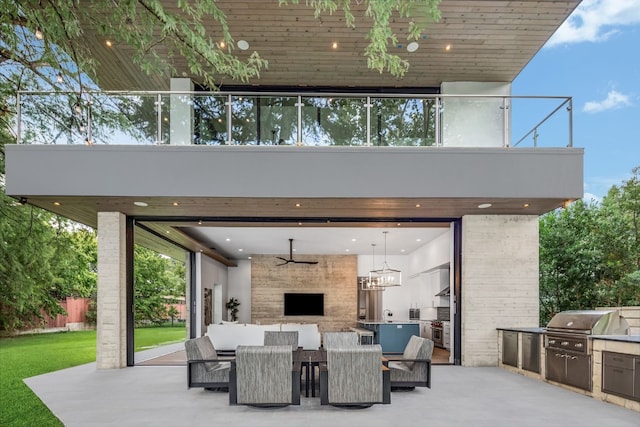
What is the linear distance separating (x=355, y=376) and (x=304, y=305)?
11.9 meters

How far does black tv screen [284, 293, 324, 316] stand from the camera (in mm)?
17266

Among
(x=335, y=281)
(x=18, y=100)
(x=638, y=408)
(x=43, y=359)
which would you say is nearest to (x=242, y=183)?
(x=18, y=100)

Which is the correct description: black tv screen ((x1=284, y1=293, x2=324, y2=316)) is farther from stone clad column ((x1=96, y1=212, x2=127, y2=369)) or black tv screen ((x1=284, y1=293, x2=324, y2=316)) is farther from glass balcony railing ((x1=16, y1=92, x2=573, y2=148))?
glass balcony railing ((x1=16, y1=92, x2=573, y2=148))

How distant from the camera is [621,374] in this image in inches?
227

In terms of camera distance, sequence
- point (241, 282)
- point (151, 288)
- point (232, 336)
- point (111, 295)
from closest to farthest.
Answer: point (111, 295)
point (232, 336)
point (241, 282)
point (151, 288)

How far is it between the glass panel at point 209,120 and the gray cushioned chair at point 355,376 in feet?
13.4

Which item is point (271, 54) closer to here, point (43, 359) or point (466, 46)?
point (466, 46)

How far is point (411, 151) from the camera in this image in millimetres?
7328

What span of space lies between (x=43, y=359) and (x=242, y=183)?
809 cm

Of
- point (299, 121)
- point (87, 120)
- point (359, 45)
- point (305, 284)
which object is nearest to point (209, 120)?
point (299, 121)

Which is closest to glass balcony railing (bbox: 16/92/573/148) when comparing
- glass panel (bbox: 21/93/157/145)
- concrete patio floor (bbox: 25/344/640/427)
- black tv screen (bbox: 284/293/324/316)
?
glass panel (bbox: 21/93/157/145)

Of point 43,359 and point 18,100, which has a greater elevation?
point 18,100

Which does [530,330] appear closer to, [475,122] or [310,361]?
[475,122]

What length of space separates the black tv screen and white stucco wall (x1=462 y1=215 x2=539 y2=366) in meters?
8.78
